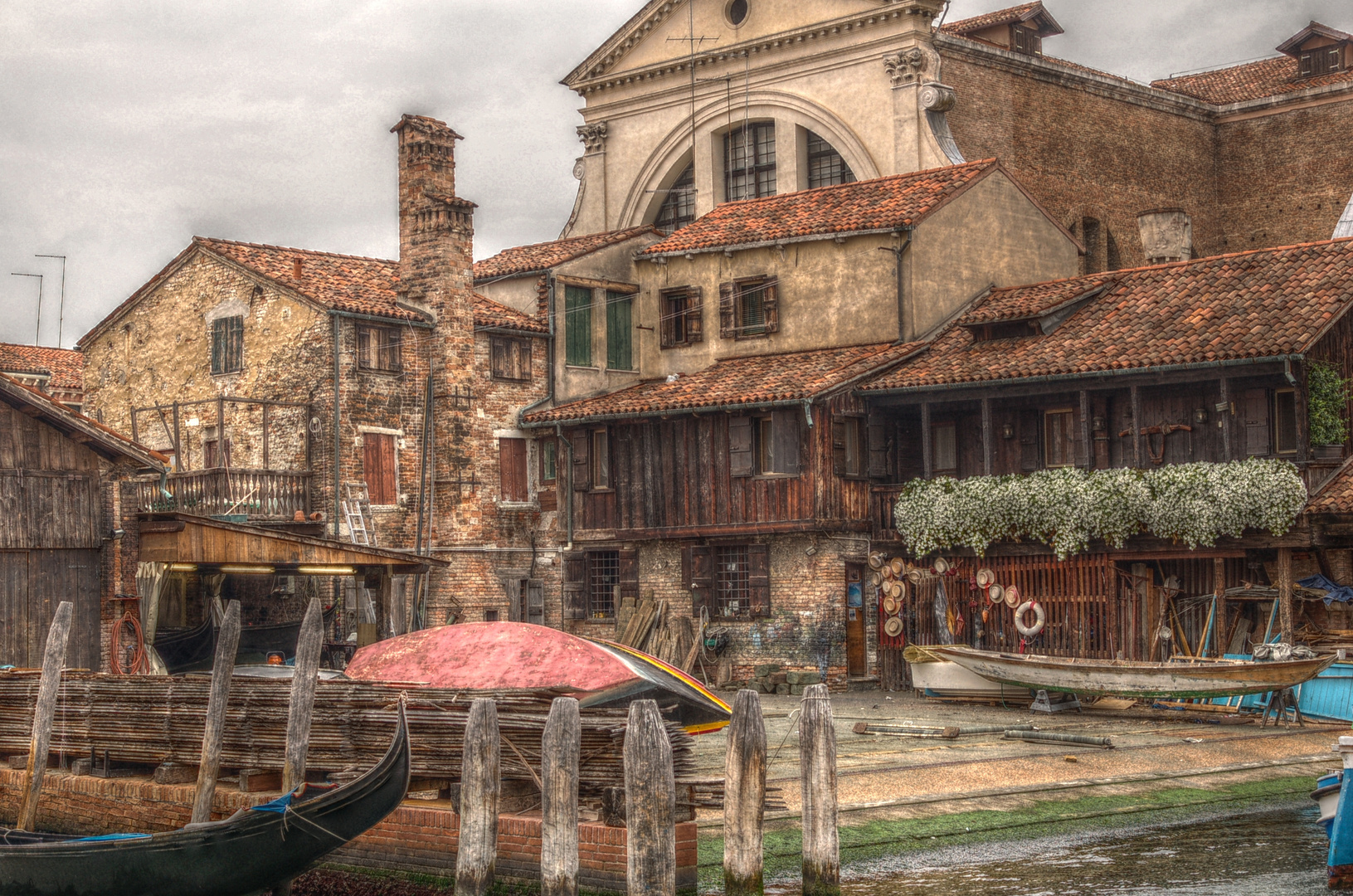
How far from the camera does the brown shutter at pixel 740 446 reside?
28531mm

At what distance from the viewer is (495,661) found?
52.6 ft

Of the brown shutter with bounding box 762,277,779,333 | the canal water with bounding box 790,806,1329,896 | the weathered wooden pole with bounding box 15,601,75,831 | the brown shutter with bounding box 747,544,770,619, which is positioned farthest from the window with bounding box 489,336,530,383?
the canal water with bounding box 790,806,1329,896

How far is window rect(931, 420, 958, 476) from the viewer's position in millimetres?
28266

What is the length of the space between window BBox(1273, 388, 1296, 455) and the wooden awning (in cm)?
1319

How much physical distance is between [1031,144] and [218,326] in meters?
18.2

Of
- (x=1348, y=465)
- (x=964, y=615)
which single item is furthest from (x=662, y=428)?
(x=1348, y=465)

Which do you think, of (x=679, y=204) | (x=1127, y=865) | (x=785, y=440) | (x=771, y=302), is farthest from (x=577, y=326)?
(x=1127, y=865)

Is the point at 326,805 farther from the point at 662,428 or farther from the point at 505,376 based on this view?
the point at 505,376

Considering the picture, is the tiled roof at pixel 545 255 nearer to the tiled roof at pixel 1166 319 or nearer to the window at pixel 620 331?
the window at pixel 620 331

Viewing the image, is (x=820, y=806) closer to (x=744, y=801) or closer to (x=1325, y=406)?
(x=744, y=801)

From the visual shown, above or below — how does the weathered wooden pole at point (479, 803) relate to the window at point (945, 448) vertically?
below

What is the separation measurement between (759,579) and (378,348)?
8233 mm

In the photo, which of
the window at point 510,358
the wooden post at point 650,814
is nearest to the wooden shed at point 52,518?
the window at point 510,358

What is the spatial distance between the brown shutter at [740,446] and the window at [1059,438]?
4.98 meters
